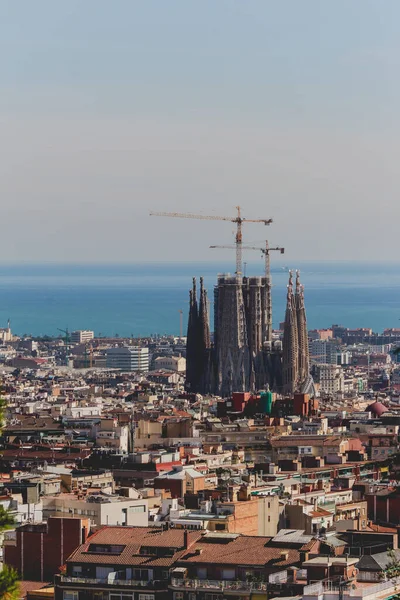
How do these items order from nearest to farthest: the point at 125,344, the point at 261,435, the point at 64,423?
1. the point at 261,435
2. the point at 64,423
3. the point at 125,344

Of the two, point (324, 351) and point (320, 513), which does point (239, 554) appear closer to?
point (320, 513)

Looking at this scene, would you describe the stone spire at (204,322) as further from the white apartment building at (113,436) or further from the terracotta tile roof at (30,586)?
the terracotta tile roof at (30,586)

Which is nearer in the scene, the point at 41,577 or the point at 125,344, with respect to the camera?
the point at 41,577

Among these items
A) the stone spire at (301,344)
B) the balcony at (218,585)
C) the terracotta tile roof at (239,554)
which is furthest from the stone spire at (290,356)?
the balcony at (218,585)

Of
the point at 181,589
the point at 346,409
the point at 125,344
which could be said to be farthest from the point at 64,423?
the point at 125,344

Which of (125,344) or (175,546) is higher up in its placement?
(125,344)

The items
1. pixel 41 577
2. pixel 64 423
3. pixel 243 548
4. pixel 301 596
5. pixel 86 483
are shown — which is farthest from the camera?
pixel 64 423

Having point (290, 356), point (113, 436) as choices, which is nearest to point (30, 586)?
point (113, 436)

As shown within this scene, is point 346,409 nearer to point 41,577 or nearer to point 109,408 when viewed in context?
point 109,408
